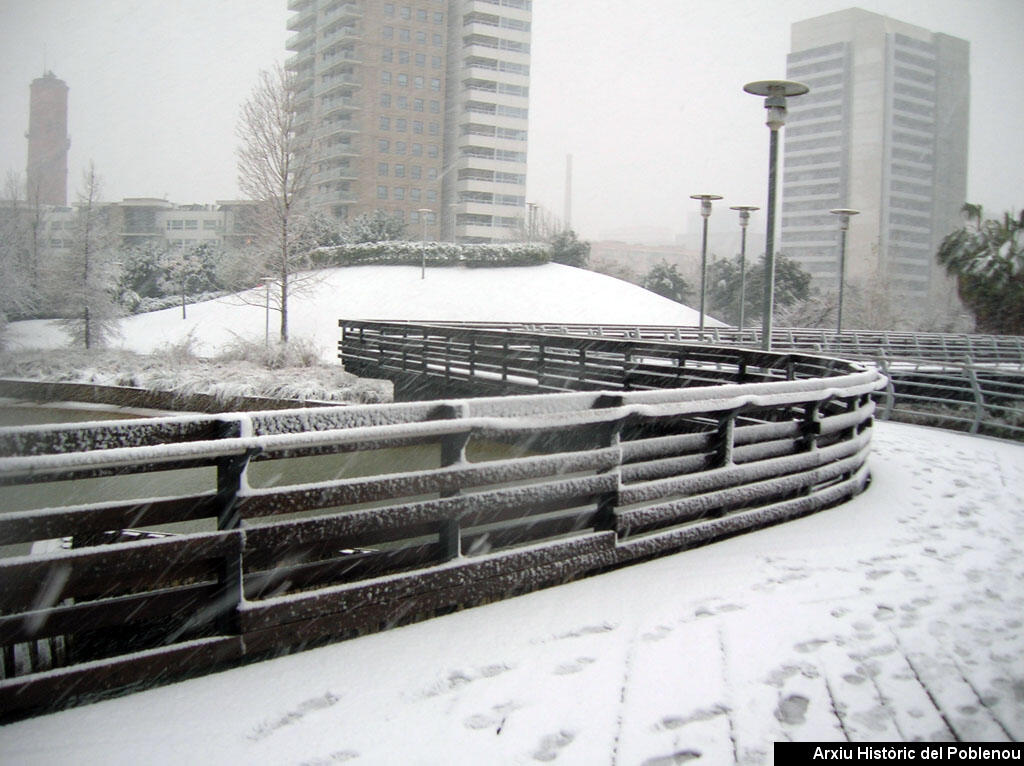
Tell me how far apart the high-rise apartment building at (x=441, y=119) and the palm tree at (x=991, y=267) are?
45.7 m

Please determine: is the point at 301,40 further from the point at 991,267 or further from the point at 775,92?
the point at 775,92

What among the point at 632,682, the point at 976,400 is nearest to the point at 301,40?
the point at 976,400

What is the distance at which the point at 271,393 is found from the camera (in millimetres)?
21047

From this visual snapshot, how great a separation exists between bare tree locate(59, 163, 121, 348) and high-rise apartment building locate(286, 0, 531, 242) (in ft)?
136

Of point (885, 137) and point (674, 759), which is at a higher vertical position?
point (885, 137)

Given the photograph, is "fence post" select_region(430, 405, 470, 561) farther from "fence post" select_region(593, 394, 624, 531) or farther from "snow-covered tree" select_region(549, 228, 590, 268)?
"snow-covered tree" select_region(549, 228, 590, 268)

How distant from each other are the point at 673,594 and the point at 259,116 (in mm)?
31381

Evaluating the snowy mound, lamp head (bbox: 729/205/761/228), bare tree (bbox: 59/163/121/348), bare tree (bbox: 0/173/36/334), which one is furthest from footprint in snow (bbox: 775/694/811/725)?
the snowy mound

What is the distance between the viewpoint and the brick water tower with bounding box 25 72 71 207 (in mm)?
4867

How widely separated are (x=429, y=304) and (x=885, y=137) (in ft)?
87.9

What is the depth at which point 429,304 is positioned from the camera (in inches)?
1900

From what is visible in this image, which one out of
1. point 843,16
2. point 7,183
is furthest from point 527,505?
point 843,16

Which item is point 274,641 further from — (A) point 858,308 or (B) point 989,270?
(A) point 858,308

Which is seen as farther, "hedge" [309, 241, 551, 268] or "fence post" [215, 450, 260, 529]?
"hedge" [309, 241, 551, 268]
